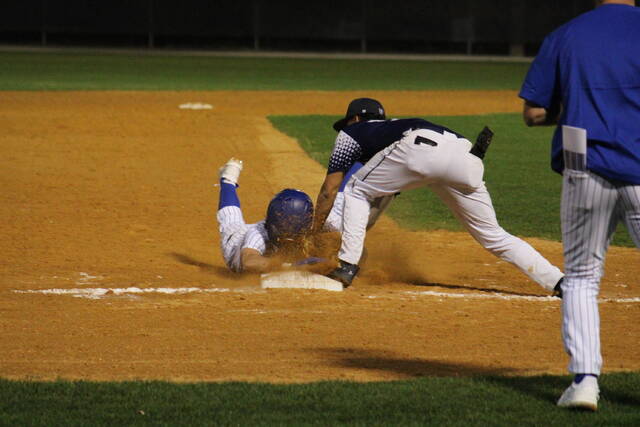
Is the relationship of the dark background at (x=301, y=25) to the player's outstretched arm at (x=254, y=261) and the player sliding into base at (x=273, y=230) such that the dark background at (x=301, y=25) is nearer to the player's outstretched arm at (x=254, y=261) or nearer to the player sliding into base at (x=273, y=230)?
the player sliding into base at (x=273, y=230)

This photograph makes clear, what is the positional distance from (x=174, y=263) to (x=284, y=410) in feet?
12.3

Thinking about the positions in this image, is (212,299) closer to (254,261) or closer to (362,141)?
(254,261)

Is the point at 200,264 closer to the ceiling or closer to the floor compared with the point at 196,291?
closer to the floor

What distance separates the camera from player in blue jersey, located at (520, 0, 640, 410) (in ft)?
14.0

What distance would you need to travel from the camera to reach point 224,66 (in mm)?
30578

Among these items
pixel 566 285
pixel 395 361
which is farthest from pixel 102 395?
pixel 566 285

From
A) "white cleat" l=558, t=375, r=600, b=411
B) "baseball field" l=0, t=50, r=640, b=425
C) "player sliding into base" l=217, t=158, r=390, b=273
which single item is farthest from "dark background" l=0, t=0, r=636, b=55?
"white cleat" l=558, t=375, r=600, b=411

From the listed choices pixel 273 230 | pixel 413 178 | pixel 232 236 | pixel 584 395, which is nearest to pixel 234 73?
pixel 232 236

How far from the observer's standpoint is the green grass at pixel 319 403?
4.24m

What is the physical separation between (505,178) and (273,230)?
5.95 metres

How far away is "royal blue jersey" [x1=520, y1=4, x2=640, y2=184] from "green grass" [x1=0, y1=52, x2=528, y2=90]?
1883cm

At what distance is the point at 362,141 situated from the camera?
674 cm

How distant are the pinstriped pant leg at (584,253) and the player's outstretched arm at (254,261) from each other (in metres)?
3.08

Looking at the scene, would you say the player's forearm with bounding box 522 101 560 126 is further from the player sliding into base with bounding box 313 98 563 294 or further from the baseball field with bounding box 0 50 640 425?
the player sliding into base with bounding box 313 98 563 294
